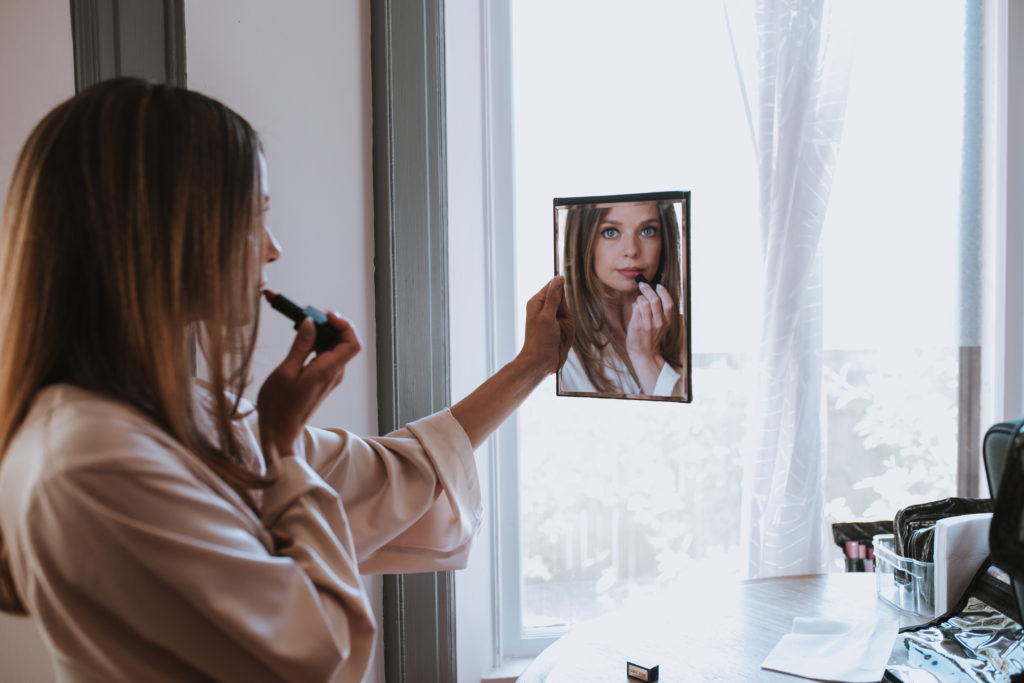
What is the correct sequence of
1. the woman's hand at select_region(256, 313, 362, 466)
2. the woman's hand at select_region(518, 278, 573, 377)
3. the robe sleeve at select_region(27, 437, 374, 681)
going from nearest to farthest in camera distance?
1. the robe sleeve at select_region(27, 437, 374, 681)
2. the woman's hand at select_region(256, 313, 362, 466)
3. the woman's hand at select_region(518, 278, 573, 377)

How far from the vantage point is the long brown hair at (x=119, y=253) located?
81cm

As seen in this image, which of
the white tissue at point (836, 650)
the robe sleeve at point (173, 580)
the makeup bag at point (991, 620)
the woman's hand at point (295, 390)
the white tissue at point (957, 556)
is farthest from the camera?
the white tissue at point (957, 556)

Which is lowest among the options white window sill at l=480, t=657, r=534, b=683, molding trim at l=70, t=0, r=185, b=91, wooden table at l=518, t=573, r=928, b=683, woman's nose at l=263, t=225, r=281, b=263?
white window sill at l=480, t=657, r=534, b=683

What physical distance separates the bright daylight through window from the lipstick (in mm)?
983

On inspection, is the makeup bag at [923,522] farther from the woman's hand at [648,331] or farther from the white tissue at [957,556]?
the woman's hand at [648,331]

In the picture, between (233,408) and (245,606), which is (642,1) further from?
(245,606)

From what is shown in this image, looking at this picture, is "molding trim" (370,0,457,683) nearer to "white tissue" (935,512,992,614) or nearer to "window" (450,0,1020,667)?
"window" (450,0,1020,667)

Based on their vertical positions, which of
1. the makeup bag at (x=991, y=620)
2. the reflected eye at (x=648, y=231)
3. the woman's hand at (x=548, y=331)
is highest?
the reflected eye at (x=648, y=231)

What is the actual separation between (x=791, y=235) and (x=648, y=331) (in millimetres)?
663

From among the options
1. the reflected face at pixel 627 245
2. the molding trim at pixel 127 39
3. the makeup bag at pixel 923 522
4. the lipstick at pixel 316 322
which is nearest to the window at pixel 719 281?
the makeup bag at pixel 923 522

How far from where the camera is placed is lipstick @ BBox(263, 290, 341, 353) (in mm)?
1012

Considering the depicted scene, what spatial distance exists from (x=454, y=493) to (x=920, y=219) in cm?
147

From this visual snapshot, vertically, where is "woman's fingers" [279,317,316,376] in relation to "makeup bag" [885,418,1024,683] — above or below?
above

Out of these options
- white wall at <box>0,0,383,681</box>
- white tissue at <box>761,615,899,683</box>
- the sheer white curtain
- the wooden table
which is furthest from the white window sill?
white tissue at <box>761,615,899,683</box>
